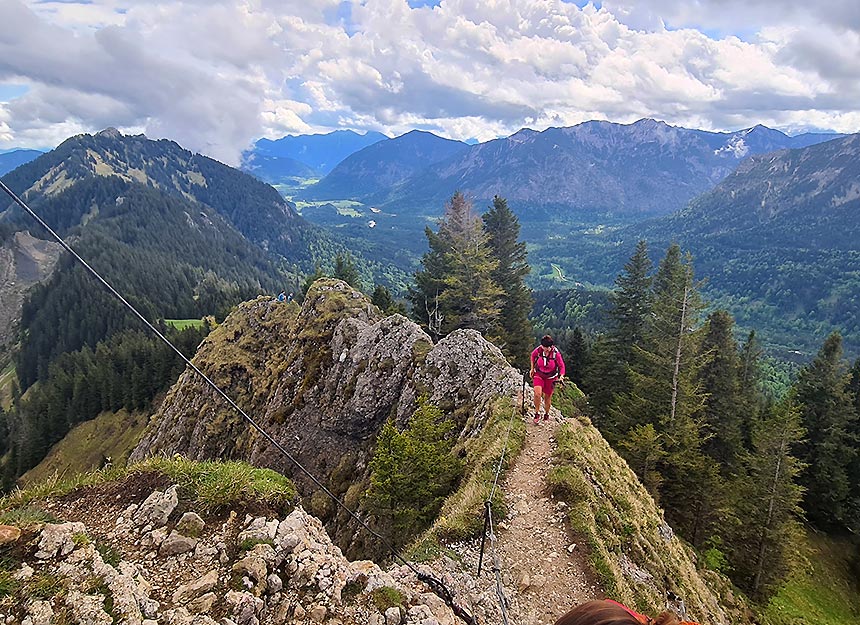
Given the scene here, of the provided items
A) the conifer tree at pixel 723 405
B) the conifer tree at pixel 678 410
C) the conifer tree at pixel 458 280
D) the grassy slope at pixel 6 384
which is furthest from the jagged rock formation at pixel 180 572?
the grassy slope at pixel 6 384

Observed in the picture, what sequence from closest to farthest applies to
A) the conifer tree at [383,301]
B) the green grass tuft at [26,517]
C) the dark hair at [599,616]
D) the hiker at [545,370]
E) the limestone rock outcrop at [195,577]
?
the dark hair at [599,616]
the limestone rock outcrop at [195,577]
the green grass tuft at [26,517]
the hiker at [545,370]
the conifer tree at [383,301]

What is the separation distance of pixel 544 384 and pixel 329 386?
60.2 ft

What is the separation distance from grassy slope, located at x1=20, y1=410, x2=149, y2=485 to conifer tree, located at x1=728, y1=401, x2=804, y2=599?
276ft

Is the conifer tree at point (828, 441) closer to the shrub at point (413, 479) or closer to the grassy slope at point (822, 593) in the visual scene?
the grassy slope at point (822, 593)

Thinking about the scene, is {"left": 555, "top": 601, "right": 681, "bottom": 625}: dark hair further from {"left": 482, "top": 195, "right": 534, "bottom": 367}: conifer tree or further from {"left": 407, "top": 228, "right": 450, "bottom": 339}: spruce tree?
{"left": 407, "top": 228, "right": 450, "bottom": 339}: spruce tree

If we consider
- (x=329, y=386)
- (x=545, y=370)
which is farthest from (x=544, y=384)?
(x=329, y=386)

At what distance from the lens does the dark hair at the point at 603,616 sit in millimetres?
3045

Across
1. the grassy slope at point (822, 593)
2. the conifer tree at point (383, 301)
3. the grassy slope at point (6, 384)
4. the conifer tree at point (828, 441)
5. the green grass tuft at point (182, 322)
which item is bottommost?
the grassy slope at point (6, 384)

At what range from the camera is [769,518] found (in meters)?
26.7

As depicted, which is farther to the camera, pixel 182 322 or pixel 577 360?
pixel 182 322

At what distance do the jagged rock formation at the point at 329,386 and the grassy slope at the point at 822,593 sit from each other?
20624mm

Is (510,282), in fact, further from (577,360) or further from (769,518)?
(769,518)

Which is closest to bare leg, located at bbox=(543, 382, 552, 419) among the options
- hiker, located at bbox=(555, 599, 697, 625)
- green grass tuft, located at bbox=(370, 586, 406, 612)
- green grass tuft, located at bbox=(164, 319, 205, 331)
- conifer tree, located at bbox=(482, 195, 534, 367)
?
green grass tuft, located at bbox=(370, 586, 406, 612)

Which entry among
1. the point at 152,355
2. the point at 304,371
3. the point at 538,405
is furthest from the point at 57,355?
the point at 538,405
